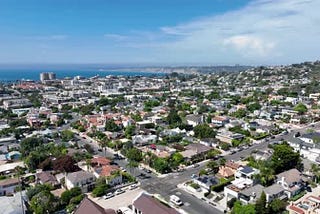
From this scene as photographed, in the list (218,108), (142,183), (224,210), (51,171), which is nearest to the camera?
(224,210)

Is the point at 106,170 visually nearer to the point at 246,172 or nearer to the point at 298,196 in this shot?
the point at 246,172

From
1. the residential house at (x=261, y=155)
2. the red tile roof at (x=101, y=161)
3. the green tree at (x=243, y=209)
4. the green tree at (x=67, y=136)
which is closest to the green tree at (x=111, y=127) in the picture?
the green tree at (x=67, y=136)

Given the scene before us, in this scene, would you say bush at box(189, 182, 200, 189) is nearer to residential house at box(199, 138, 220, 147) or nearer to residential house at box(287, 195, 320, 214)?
residential house at box(287, 195, 320, 214)

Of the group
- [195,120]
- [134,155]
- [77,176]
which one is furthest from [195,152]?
[195,120]

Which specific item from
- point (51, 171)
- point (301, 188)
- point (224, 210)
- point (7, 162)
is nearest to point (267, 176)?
point (301, 188)

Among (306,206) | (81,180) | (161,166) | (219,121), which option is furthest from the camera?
(219,121)

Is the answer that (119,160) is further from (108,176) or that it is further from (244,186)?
(244,186)
